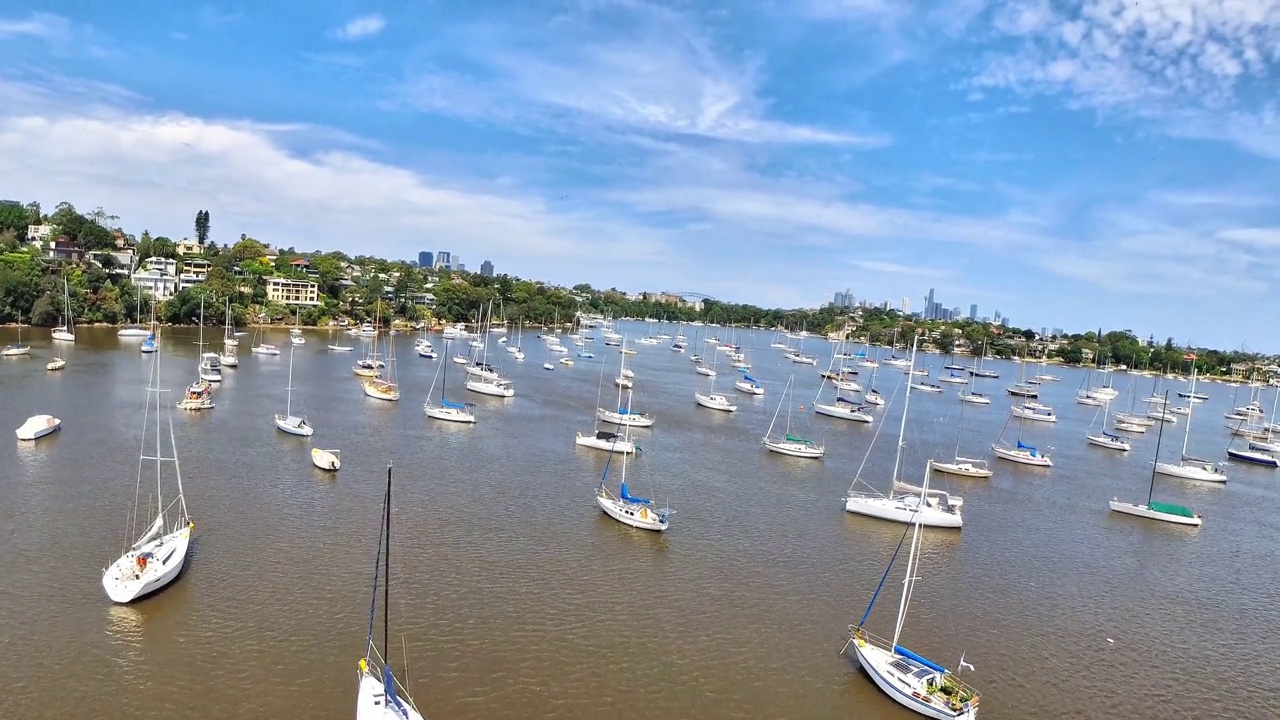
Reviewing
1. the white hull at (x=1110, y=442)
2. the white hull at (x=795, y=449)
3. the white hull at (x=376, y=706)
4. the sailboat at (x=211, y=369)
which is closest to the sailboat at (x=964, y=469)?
the white hull at (x=795, y=449)

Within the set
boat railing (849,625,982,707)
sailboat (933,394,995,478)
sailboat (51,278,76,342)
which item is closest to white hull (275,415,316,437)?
boat railing (849,625,982,707)

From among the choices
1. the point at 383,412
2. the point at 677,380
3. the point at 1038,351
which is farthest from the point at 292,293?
the point at 1038,351

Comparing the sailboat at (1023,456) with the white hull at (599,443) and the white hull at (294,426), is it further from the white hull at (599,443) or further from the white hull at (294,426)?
the white hull at (294,426)

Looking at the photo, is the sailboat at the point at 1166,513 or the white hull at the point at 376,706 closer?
the white hull at the point at 376,706

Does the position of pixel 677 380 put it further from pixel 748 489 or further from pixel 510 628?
pixel 510 628

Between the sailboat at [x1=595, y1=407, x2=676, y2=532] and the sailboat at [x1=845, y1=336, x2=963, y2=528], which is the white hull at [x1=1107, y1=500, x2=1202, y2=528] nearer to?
the sailboat at [x1=845, y1=336, x2=963, y2=528]
